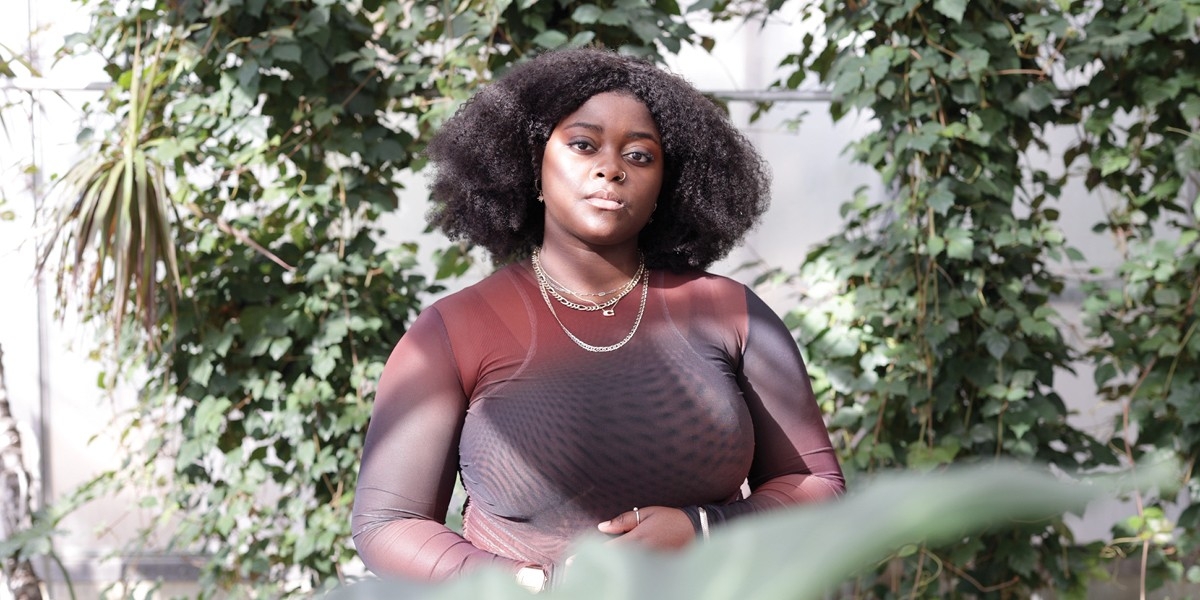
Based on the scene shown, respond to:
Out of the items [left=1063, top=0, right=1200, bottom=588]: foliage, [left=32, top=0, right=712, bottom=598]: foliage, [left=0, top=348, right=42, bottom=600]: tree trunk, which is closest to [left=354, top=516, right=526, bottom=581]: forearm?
[left=32, top=0, right=712, bottom=598]: foliage

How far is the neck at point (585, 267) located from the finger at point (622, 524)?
0.30m

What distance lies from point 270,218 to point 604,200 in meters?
1.65

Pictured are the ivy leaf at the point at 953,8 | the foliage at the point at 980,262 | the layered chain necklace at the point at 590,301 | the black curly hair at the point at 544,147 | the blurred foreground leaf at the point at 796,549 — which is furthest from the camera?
the foliage at the point at 980,262

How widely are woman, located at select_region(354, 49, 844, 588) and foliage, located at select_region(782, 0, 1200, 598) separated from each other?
1.22 meters

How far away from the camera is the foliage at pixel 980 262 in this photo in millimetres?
Result: 2695

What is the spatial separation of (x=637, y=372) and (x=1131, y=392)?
189cm

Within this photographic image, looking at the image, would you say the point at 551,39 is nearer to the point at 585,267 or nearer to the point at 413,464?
the point at 585,267

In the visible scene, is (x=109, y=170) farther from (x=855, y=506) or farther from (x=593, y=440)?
(x=855, y=506)

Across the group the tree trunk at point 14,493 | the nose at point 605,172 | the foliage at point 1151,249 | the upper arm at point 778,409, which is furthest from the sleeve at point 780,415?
the tree trunk at point 14,493

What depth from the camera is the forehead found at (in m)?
1.49

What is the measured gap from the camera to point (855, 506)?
7.4 inches

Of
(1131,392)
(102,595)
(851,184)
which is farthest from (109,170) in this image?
(1131,392)

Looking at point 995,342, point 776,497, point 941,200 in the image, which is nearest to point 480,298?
point 776,497

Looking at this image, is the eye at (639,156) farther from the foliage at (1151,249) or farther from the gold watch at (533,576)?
the foliage at (1151,249)
